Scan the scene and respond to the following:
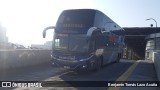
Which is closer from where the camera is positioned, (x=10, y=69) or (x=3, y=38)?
(x=10, y=69)

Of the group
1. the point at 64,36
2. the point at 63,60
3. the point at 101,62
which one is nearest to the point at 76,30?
the point at 64,36

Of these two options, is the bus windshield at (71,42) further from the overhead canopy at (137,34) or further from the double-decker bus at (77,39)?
the overhead canopy at (137,34)

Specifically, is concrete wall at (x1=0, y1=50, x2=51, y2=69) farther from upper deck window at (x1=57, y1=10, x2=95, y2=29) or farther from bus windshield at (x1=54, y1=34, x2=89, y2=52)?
upper deck window at (x1=57, y1=10, x2=95, y2=29)

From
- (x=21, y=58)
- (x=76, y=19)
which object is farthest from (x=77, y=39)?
(x=21, y=58)

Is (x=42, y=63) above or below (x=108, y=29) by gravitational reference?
below

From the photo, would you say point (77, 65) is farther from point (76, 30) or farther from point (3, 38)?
point (3, 38)

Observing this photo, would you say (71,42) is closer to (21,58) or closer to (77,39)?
(77,39)

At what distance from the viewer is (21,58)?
737 inches

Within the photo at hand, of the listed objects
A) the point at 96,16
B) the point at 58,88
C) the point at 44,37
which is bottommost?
the point at 58,88

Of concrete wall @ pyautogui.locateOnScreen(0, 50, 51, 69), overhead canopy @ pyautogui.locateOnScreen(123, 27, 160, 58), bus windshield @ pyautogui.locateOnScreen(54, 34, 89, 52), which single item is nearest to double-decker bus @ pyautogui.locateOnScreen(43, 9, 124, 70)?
bus windshield @ pyautogui.locateOnScreen(54, 34, 89, 52)

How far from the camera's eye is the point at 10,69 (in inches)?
673

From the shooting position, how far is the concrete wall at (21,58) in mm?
16562

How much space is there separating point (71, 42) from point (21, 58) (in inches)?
164

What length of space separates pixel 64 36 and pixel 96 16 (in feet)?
7.09
